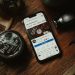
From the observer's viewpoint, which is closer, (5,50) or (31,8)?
(5,50)

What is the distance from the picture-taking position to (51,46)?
0.83 meters

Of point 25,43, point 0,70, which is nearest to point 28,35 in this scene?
point 25,43

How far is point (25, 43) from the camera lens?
833 mm

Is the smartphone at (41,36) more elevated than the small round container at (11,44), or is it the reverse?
the small round container at (11,44)

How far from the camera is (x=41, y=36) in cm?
85

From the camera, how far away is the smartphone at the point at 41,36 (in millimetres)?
825

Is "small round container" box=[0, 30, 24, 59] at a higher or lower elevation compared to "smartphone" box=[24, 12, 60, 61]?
higher

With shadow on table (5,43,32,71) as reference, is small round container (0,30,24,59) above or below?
above

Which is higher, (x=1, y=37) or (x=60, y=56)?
(x=1, y=37)

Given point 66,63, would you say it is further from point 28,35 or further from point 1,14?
point 1,14

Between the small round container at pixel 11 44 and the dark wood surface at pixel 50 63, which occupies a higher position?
the small round container at pixel 11 44

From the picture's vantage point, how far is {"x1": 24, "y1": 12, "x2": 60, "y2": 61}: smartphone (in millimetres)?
825

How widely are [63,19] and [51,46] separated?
9 cm

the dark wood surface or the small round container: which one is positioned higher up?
Result: the small round container
